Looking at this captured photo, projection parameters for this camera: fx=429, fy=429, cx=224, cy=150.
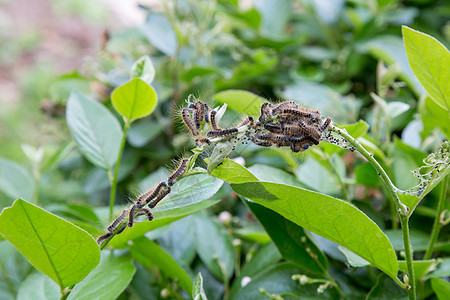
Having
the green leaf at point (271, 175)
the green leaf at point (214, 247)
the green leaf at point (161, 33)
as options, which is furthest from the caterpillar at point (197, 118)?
the green leaf at point (161, 33)

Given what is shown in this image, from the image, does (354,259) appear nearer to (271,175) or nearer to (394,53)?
(271,175)

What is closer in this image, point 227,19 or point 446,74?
point 446,74

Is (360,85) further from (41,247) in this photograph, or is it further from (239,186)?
(41,247)

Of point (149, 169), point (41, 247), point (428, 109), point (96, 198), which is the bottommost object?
point (96, 198)

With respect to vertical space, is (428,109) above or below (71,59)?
above

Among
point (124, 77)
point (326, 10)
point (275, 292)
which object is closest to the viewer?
point (275, 292)

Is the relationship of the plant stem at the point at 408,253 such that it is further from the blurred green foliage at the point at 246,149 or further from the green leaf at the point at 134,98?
the green leaf at the point at 134,98

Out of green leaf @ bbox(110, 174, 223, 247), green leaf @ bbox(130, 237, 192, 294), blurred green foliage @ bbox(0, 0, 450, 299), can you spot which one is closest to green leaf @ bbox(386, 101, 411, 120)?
blurred green foliage @ bbox(0, 0, 450, 299)

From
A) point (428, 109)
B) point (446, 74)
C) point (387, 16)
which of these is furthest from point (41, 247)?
point (387, 16)
